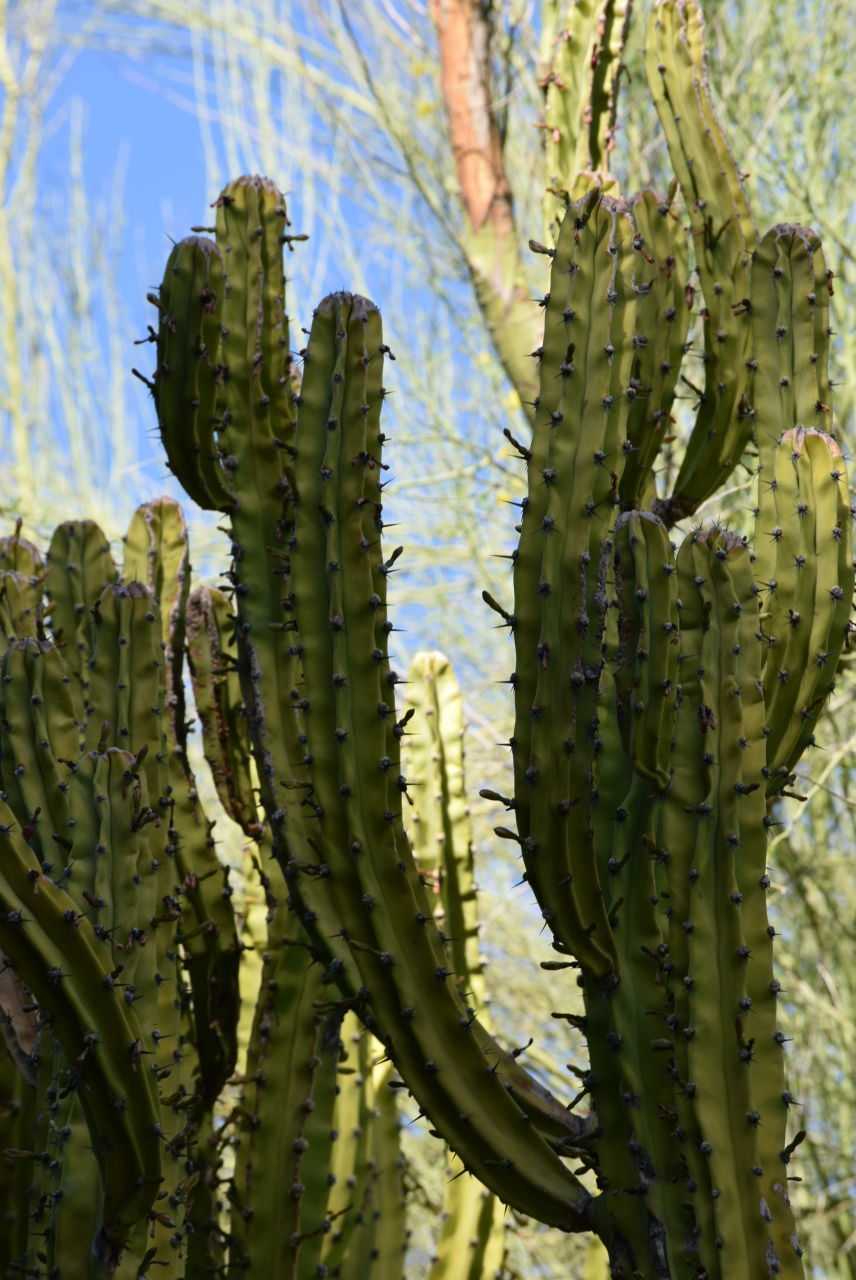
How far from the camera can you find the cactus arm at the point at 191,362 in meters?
2.19

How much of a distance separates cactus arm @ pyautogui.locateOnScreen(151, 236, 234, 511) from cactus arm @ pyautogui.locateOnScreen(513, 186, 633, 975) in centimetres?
55

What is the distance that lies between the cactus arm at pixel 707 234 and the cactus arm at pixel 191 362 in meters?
0.89

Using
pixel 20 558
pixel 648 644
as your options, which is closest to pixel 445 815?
pixel 20 558

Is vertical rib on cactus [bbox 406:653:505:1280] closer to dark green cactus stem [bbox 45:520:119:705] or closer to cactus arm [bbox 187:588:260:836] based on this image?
cactus arm [bbox 187:588:260:836]

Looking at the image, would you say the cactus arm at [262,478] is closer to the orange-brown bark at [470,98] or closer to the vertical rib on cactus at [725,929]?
the vertical rib on cactus at [725,929]

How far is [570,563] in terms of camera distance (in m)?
1.81

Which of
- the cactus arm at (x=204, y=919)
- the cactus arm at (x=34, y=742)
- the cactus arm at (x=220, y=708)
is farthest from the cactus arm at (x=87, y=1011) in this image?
the cactus arm at (x=220, y=708)

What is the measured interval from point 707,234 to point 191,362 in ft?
3.34

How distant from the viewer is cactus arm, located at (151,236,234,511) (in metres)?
2.19

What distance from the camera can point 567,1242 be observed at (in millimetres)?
4895

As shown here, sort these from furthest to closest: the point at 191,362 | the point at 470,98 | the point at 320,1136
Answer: the point at 470,98, the point at 320,1136, the point at 191,362

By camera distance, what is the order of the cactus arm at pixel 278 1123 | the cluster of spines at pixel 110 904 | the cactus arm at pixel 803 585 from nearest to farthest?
the cluster of spines at pixel 110 904, the cactus arm at pixel 803 585, the cactus arm at pixel 278 1123

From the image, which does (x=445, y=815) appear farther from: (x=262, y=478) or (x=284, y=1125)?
(x=262, y=478)

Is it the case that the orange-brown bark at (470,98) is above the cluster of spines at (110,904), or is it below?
above
